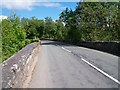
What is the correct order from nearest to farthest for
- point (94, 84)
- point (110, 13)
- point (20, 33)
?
point (94, 84)
point (20, 33)
point (110, 13)

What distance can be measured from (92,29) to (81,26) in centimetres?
292

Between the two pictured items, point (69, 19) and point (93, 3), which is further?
point (69, 19)

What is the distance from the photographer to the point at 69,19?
71.1m

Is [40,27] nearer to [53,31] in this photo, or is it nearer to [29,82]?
[53,31]

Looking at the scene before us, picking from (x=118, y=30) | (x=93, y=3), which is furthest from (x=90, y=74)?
(x=93, y=3)

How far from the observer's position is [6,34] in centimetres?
3531

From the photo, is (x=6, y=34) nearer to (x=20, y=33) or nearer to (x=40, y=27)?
(x=20, y=33)

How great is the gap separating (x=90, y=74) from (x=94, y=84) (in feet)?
8.29

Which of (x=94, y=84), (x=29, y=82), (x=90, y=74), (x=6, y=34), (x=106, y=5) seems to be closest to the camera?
(x=94, y=84)

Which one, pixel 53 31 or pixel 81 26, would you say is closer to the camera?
pixel 81 26

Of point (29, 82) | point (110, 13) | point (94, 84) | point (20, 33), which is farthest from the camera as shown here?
point (110, 13)

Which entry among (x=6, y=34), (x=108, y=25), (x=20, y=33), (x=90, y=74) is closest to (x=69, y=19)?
(x=108, y=25)

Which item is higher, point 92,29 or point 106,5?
point 106,5

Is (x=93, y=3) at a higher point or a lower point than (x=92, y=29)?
higher
